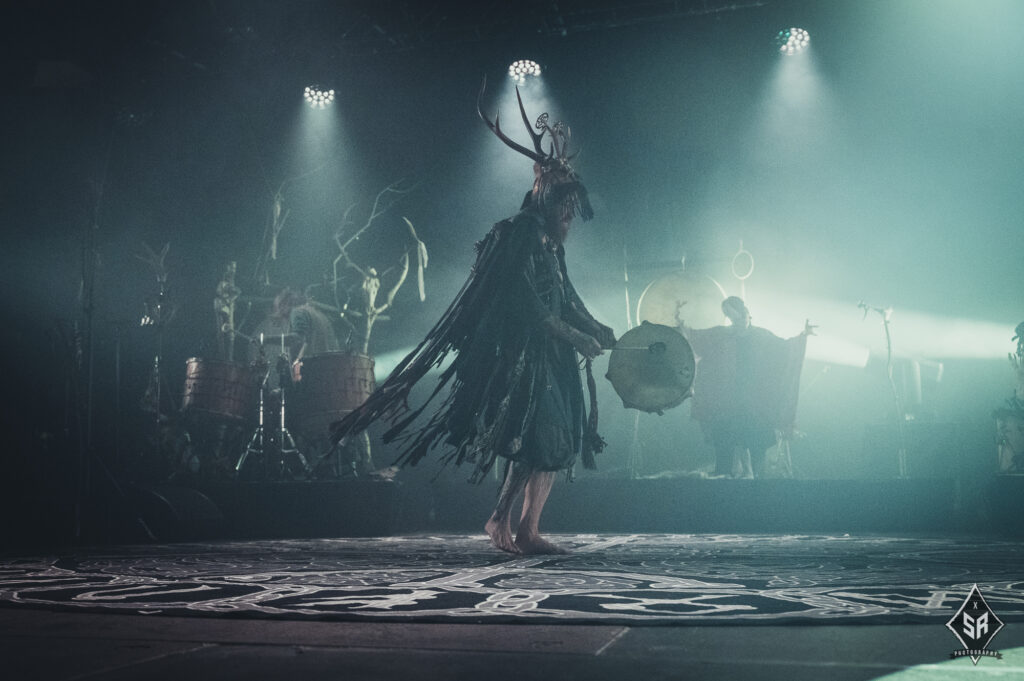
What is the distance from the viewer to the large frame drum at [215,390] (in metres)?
7.00

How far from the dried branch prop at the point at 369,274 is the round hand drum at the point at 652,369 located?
3.78 m

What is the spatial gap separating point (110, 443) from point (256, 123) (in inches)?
169

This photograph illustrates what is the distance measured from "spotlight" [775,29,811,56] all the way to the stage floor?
6876 millimetres

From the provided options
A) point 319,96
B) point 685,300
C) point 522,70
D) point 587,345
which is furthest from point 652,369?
point 319,96

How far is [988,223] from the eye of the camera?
28.4ft

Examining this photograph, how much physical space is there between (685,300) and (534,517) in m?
5.24

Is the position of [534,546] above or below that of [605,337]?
below

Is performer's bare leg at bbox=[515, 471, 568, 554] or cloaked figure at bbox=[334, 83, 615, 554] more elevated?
cloaked figure at bbox=[334, 83, 615, 554]

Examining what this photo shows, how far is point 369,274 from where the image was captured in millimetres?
8438

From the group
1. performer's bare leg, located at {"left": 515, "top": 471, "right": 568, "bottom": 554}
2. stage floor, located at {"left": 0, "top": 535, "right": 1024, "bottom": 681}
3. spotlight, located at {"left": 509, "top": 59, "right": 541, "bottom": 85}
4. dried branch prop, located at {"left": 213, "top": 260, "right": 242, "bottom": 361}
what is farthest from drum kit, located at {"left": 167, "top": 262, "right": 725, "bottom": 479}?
stage floor, located at {"left": 0, "top": 535, "right": 1024, "bottom": 681}

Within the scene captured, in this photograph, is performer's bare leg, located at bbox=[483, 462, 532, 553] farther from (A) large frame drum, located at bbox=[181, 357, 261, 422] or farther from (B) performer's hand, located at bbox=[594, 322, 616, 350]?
(A) large frame drum, located at bbox=[181, 357, 261, 422]

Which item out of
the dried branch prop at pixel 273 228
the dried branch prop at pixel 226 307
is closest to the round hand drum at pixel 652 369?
the dried branch prop at pixel 226 307

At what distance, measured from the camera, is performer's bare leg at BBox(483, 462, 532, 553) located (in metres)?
3.91

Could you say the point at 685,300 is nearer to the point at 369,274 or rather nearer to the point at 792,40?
the point at 792,40
